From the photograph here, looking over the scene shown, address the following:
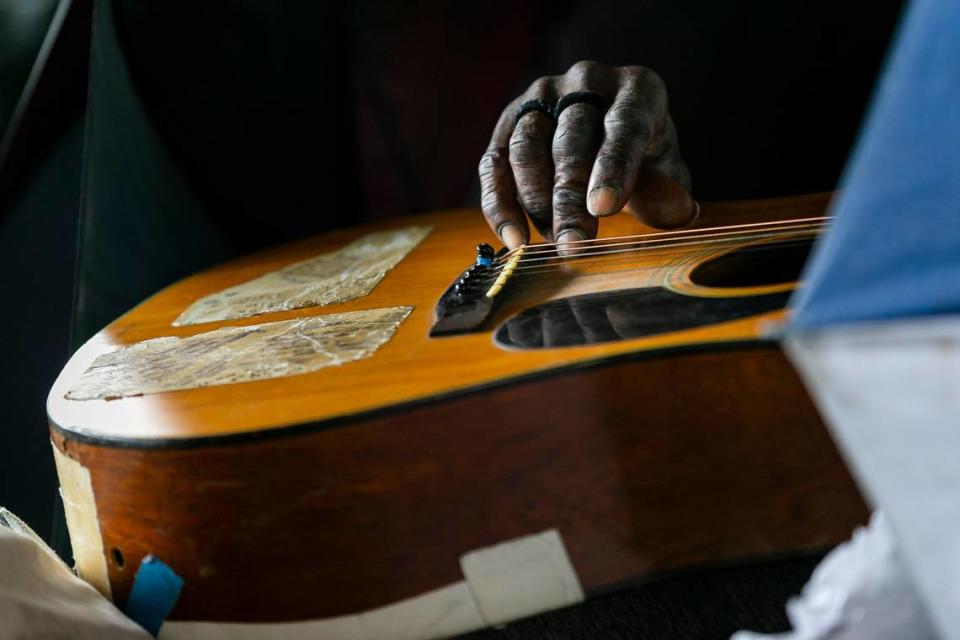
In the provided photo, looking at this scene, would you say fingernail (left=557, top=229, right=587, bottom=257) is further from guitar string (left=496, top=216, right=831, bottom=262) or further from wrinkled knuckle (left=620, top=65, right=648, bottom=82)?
wrinkled knuckle (left=620, top=65, right=648, bottom=82)

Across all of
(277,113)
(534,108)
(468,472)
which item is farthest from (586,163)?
(277,113)

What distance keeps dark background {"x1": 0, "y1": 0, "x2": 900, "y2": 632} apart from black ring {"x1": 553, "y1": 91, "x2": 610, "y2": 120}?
0.43m

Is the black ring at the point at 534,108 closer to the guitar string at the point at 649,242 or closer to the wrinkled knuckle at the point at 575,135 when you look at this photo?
the wrinkled knuckle at the point at 575,135

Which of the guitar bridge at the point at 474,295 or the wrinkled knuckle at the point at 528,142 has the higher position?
the wrinkled knuckle at the point at 528,142

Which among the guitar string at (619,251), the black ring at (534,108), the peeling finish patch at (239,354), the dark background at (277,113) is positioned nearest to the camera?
the peeling finish patch at (239,354)

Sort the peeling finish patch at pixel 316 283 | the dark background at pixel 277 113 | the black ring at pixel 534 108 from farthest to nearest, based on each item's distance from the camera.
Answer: the dark background at pixel 277 113
the black ring at pixel 534 108
the peeling finish patch at pixel 316 283

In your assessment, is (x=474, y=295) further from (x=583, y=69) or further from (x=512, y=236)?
(x=583, y=69)

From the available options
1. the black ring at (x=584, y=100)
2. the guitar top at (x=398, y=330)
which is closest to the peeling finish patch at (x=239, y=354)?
the guitar top at (x=398, y=330)

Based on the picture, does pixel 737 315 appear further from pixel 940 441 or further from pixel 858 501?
pixel 940 441

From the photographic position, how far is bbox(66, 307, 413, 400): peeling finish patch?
69 cm

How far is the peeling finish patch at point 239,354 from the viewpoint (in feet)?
2.25

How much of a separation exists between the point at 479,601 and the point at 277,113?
1.06m

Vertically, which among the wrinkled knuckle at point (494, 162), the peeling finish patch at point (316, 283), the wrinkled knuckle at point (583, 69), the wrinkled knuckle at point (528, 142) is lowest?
the peeling finish patch at point (316, 283)

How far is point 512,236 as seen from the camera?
94cm
